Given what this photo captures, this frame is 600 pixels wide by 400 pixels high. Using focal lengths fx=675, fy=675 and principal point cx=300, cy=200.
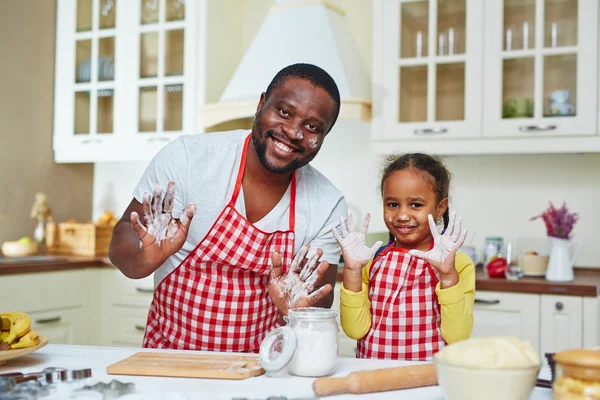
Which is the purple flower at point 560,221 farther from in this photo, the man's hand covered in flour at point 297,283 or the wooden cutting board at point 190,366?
the wooden cutting board at point 190,366

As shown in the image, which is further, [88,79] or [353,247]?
[88,79]

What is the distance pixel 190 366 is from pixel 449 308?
0.55m

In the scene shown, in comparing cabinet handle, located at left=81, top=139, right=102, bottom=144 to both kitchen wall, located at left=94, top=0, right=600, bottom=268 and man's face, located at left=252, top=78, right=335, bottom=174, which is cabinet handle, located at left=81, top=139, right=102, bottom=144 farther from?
man's face, located at left=252, top=78, right=335, bottom=174

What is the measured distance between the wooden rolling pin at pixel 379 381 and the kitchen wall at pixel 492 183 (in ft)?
6.25

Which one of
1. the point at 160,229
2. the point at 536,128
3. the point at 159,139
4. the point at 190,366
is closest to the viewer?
the point at 190,366

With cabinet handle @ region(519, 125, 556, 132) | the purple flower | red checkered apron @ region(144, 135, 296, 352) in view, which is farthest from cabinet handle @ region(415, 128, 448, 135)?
red checkered apron @ region(144, 135, 296, 352)

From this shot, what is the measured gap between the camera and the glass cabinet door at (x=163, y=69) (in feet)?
10.4

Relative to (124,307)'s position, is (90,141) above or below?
above

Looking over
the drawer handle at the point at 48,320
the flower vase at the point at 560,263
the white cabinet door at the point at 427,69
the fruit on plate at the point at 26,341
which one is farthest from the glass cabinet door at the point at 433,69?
the fruit on plate at the point at 26,341

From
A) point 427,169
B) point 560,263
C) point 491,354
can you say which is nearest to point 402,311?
point 427,169

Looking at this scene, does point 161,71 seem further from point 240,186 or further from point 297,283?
point 297,283

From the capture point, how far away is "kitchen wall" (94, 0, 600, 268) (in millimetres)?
2789

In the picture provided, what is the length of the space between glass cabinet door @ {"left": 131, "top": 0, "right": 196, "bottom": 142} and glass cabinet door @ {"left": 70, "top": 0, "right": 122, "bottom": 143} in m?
0.15

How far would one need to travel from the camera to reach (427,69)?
9.30 feet
